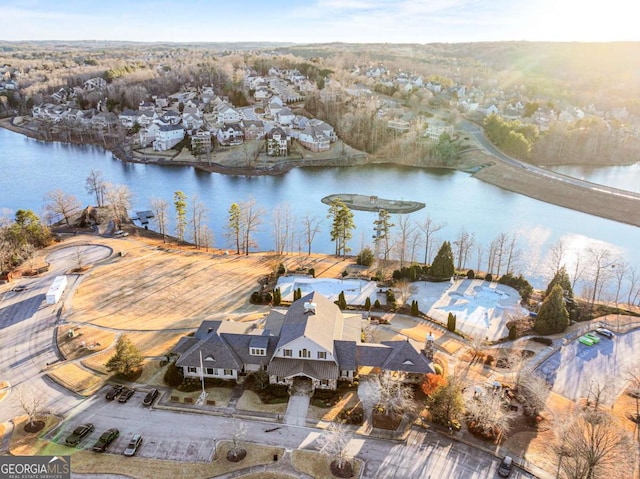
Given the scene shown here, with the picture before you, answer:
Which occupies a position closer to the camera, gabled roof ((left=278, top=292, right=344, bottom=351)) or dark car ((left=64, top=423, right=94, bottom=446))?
dark car ((left=64, top=423, right=94, bottom=446))

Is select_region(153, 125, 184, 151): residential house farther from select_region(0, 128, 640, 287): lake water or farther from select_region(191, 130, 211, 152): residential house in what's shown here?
select_region(0, 128, 640, 287): lake water

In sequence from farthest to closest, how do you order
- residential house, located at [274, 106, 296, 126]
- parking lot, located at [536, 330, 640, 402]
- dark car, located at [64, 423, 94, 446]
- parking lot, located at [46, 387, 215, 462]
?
residential house, located at [274, 106, 296, 126] < parking lot, located at [536, 330, 640, 402] < dark car, located at [64, 423, 94, 446] < parking lot, located at [46, 387, 215, 462]

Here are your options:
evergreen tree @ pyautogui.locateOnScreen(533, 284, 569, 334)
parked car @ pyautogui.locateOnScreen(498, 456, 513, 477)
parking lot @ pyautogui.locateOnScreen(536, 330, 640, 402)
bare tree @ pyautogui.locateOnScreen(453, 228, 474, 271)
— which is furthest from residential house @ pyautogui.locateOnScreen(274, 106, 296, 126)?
parked car @ pyautogui.locateOnScreen(498, 456, 513, 477)

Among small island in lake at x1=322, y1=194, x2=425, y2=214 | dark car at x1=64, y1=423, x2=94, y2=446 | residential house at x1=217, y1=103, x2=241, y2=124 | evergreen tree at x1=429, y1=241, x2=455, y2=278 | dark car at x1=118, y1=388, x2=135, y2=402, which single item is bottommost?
dark car at x1=64, y1=423, x2=94, y2=446

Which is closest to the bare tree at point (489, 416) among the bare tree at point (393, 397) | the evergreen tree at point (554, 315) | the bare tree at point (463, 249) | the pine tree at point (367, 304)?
the bare tree at point (393, 397)

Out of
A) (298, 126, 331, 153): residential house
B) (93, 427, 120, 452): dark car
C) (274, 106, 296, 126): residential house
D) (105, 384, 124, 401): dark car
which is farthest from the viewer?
(274, 106, 296, 126): residential house

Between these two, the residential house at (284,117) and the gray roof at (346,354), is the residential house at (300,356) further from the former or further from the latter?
the residential house at (284,117)

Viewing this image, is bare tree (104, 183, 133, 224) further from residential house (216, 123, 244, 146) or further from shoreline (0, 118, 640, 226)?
residential house (216, 123, 244, 146)

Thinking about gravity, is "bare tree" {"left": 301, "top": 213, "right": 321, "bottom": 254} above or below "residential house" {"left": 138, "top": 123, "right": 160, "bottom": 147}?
below
